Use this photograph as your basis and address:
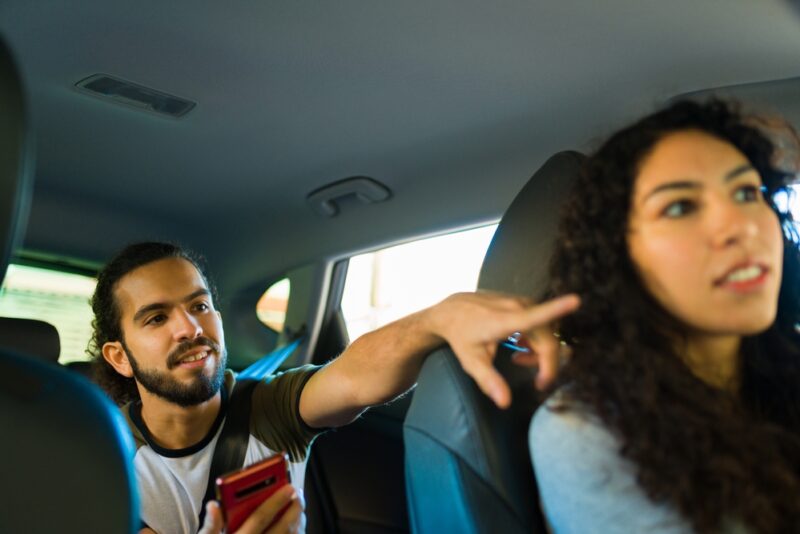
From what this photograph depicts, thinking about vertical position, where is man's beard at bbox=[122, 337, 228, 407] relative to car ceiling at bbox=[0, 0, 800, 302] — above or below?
→ below

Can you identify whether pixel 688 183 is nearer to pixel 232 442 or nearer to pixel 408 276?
pixel 232 442

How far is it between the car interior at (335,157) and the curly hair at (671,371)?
22 centimetres

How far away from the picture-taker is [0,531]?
101cm

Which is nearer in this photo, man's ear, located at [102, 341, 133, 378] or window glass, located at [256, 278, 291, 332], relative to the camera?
man's ear, located at [102, 341, 133, 378]

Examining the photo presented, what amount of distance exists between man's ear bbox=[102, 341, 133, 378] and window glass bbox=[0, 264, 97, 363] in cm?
101

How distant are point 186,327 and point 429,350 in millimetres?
902

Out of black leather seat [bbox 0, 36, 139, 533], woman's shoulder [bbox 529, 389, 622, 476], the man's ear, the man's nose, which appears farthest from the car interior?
the man's nose


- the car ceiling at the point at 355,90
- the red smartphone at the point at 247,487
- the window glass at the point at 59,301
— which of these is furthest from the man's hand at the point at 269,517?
the window glass at the point at 59,301

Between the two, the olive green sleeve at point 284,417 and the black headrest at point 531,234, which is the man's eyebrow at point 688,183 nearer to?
the black headrest at point 531,234

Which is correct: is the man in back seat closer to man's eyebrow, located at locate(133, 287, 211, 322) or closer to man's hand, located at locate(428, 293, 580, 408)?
man's eyebrow, located at locate(133, 287, 211, 322)

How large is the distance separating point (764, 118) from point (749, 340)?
455mm

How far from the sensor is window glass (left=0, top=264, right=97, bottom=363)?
10.8ft

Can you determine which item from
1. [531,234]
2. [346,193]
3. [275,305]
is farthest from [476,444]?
[275,305]

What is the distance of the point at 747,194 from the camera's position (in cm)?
124
